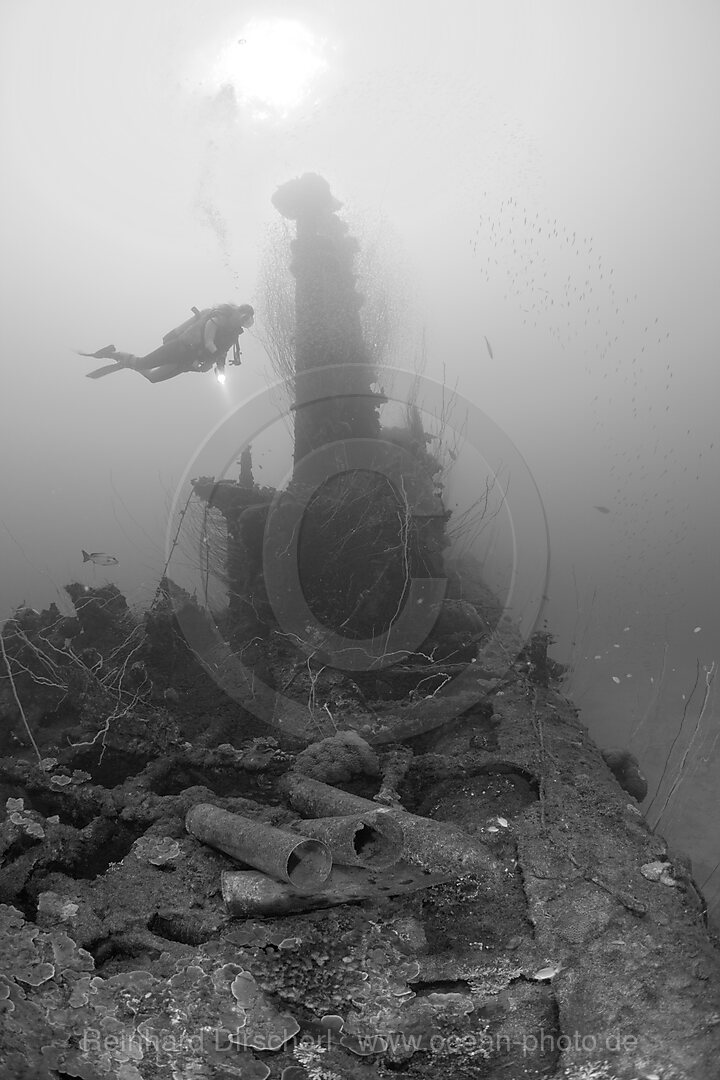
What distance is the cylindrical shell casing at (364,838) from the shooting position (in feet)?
10.5

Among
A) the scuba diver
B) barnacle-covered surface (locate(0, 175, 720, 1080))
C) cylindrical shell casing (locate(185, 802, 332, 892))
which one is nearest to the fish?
barnacle-covered surface (locate(0, 175, 720, 1080))

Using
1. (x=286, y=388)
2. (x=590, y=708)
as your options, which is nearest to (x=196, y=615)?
(x=286, y=388)

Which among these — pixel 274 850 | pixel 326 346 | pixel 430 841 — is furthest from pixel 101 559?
pixel 430 841

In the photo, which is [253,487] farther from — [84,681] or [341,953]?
[341,953]

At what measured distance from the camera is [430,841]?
11.7 feet

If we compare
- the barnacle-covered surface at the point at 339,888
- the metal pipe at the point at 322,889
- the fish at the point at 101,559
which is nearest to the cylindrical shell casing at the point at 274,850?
the metal pipe at the point at 322,889

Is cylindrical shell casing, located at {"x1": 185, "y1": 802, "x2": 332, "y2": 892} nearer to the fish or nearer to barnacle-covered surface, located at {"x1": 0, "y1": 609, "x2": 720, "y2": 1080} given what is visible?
barnacle-covered surface, located at {"x1": 0, "y1": 609, "x2": 720, "y2": 1080}

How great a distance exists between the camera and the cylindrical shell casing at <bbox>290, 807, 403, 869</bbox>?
3.19m

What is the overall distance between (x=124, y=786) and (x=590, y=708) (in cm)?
1192

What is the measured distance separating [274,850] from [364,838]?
63 cm

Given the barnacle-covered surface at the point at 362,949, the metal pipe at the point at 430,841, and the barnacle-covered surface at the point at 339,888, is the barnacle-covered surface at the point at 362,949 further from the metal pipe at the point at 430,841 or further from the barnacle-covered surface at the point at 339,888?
the metal pipe at the point at 430,841

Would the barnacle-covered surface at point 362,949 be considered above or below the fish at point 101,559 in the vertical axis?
below

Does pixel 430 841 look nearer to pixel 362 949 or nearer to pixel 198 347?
pixel 362 949

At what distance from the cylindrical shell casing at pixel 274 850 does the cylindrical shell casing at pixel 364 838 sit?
17 cm
